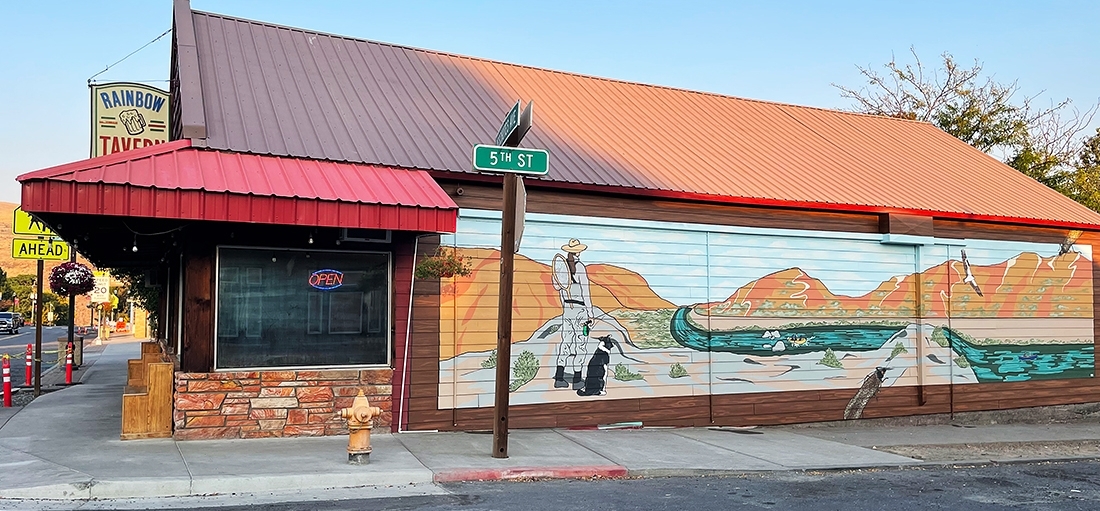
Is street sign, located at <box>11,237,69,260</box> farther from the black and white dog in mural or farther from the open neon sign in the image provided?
the black and white dog in mural

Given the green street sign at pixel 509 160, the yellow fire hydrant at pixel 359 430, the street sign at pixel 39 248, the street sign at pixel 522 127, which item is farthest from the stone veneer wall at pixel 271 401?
the street sign at pixel 39 248

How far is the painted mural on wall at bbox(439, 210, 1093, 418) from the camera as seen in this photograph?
12.2 meters

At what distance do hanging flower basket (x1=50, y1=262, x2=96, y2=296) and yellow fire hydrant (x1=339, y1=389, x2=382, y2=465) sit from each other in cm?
Result: 1411

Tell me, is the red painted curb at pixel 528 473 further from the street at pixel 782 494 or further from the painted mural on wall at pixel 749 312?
the painted mural on wall at pixel 749 312

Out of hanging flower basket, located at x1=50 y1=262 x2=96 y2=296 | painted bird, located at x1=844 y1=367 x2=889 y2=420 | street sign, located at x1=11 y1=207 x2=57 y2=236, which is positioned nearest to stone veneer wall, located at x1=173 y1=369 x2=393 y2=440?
painted bird, located at x1=844 y1=367 x2=889 y2=420

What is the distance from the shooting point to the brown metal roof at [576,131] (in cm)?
1196

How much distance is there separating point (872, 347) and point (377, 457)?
8.97 m

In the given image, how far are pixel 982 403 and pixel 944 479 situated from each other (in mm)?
6673

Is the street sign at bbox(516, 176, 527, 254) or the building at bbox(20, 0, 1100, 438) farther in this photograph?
the building at bbox(20, 0, 1100, 438)

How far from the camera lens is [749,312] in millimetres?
13891

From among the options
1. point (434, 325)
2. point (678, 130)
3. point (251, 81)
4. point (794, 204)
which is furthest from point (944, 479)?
point (251, 81)

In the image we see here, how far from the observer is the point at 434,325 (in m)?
11.6

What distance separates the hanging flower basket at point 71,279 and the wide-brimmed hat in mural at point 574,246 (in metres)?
13.3

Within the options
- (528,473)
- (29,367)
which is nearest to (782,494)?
(528,473)
